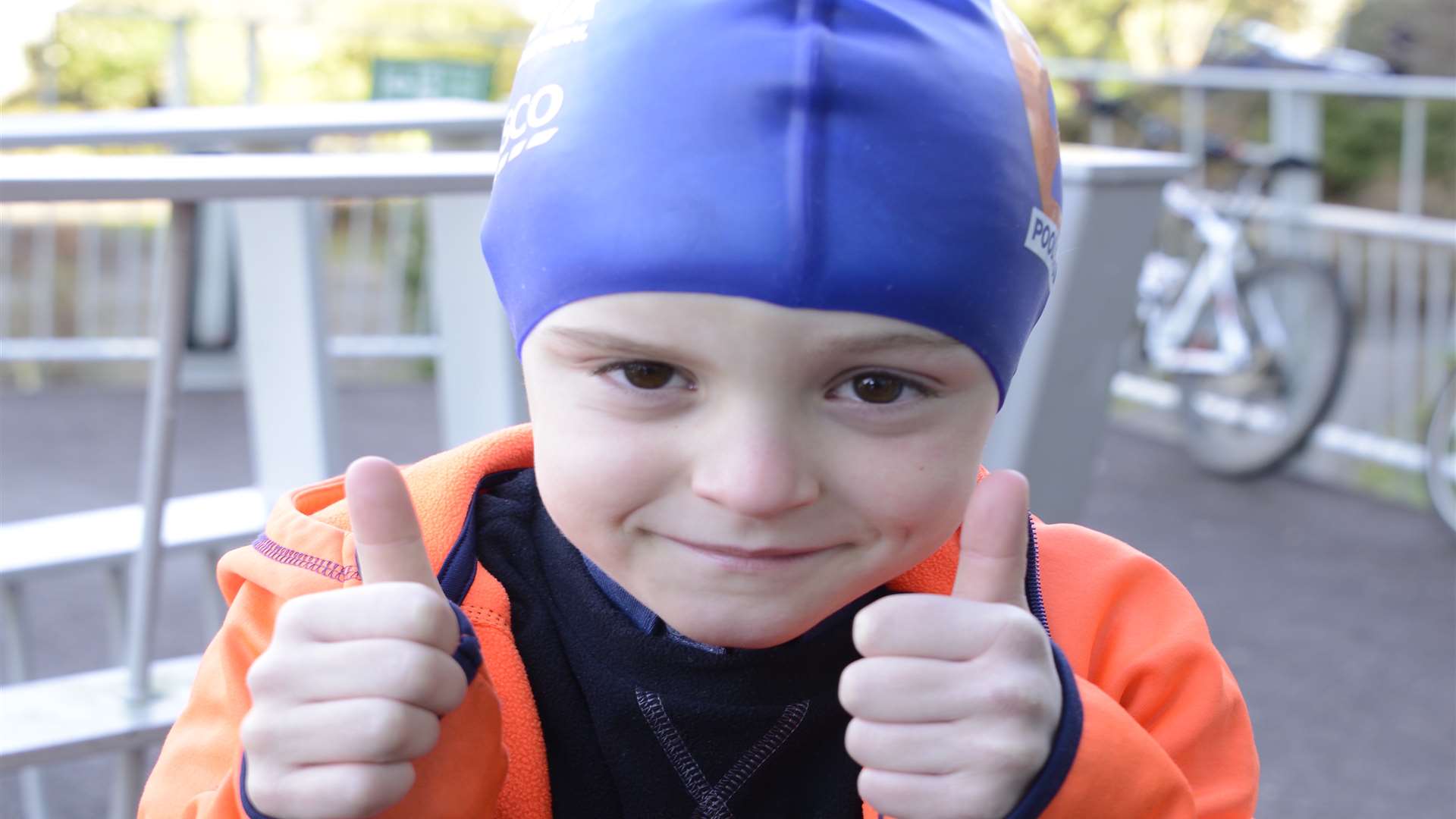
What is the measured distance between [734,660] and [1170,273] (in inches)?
235

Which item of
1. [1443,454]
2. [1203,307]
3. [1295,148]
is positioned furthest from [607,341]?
[1295,148]

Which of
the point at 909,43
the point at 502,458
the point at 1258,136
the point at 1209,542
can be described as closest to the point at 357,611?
the point at 502,458

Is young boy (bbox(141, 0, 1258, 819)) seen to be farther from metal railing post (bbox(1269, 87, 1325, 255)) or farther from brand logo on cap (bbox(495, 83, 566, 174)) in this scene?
metal railing post (bbox(1269, 87, 1325, 255))

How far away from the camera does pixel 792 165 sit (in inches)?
43.7

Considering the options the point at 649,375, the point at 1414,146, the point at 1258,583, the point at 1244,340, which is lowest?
the point at 1258,583

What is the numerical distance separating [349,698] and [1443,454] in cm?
504

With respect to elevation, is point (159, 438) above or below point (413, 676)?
below

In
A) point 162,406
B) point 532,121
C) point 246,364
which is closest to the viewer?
point 532,121

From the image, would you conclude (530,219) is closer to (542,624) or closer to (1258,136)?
(542,624)

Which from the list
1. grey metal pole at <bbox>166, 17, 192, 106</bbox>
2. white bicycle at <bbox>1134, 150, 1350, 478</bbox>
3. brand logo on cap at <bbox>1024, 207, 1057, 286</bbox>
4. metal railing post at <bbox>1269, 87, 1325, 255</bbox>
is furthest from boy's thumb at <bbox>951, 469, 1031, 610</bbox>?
grey metal pole at <bbox>166, 17, 192, 106</bbox>

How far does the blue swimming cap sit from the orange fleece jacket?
0.88 feet

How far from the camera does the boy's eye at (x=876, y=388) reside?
1.13 m

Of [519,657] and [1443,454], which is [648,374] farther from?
[1443,454]

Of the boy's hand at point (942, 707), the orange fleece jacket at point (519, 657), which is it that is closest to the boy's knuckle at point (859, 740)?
the boy's hand at point (942, 707)
